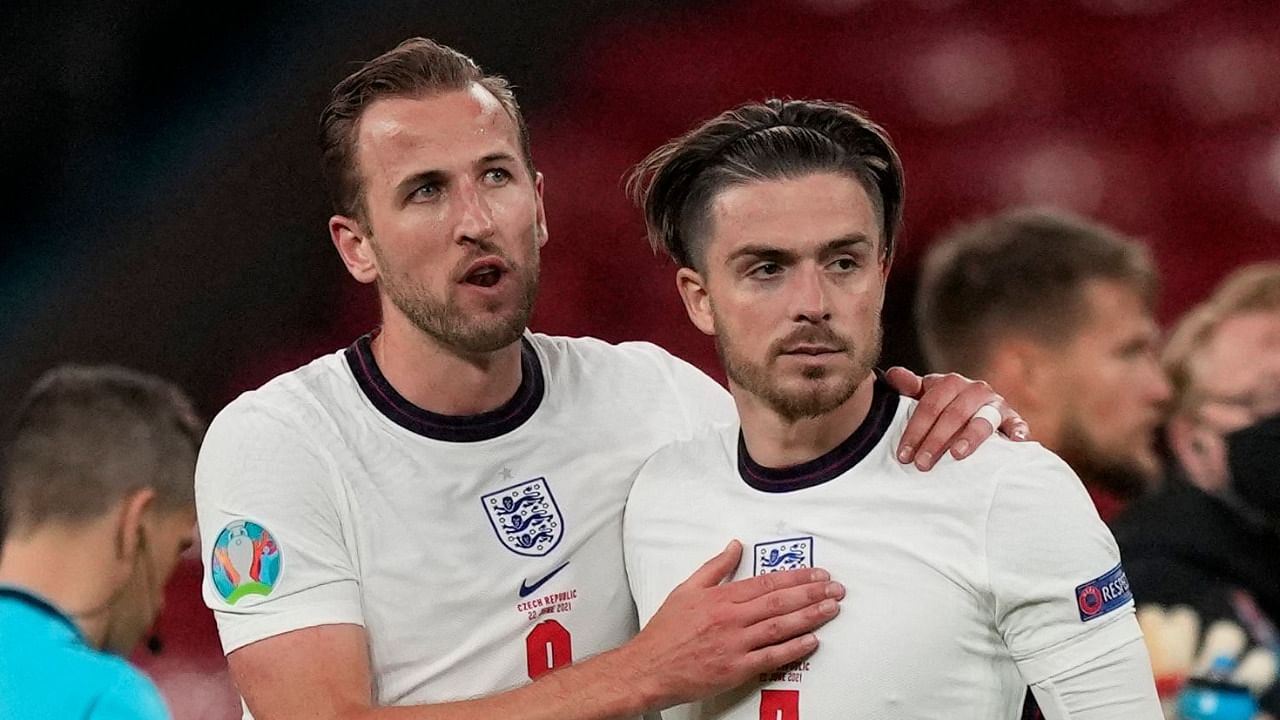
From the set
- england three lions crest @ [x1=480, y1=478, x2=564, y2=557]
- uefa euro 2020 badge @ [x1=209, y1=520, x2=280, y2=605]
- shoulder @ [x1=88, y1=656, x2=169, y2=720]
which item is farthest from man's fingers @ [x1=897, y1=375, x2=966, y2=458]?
shoulder @ [x1=88, y1=656, x2=169, y2=720]

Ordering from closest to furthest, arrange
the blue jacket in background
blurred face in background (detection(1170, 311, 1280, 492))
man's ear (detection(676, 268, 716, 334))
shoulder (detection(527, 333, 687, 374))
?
man's ear (detection(676, 268, 716, 334)), shoulder (detection(527, 333, 687, 374)), the blue jacket in background, blurred face in background (detection(1170, 311, 1280, 492))

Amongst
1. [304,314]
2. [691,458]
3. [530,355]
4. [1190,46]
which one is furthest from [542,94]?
[691,458]

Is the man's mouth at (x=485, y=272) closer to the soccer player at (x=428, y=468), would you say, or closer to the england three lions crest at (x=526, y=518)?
the soccer player at (x=428, y=468)

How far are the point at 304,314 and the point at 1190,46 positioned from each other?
2571 millimetres

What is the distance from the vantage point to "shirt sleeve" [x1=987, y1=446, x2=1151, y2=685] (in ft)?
5.57

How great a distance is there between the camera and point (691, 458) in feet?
6.86

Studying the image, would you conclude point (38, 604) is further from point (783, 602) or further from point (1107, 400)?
point (1107, 400)

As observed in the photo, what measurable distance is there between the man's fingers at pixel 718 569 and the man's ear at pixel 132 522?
1.75 m

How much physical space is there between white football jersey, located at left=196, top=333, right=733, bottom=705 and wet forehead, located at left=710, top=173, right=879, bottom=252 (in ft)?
1.45

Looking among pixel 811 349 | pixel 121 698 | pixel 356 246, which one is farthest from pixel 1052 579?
pixel 121 698

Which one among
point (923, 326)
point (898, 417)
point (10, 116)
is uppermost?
point (10, 116)

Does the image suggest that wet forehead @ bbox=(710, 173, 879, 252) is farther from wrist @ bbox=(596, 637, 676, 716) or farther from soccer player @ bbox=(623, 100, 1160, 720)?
wrist @ bbox=(596, 637, 676, 716)

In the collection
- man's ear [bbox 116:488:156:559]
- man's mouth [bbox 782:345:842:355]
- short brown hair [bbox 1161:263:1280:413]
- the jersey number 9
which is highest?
short brown hair [bbox 1161:263:1280:413]

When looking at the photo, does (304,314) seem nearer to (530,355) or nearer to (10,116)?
(10,116)
